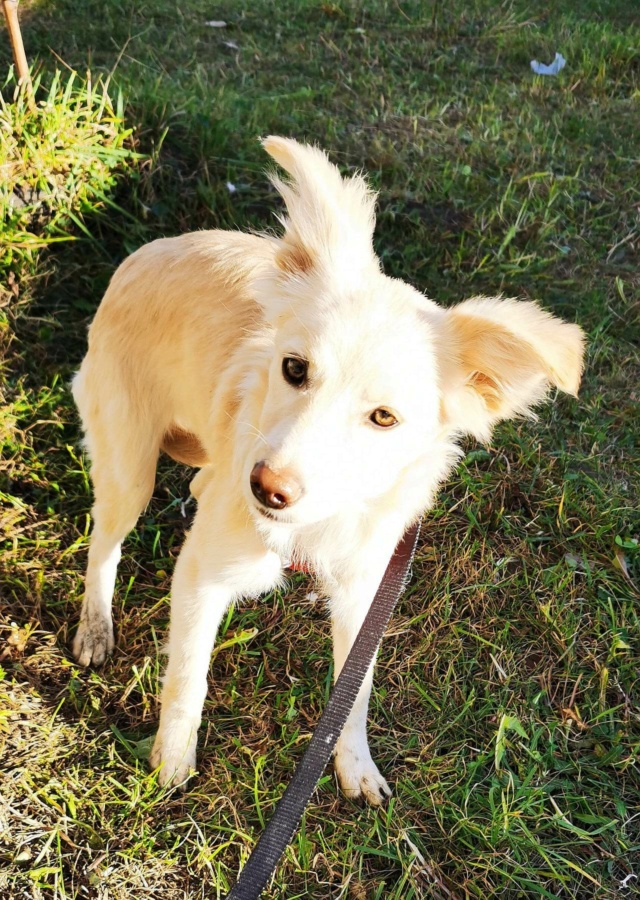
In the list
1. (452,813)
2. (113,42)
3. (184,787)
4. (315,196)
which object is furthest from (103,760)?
(113,42)

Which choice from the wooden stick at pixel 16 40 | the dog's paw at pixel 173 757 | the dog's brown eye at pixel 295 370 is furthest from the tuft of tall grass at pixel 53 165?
the dog's paw at pixel 173 757

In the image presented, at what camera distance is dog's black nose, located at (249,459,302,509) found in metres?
1.75

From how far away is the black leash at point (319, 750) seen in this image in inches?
73.1

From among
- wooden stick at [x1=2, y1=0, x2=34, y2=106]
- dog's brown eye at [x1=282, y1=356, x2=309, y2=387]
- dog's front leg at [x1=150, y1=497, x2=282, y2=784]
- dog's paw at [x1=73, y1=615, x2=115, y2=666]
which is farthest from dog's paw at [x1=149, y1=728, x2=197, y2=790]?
wooden stick at [x1=2, y1=0, x2=34, y2=106]

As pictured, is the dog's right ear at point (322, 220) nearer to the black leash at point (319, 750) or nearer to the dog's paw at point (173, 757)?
the black leash at point (319, 750)

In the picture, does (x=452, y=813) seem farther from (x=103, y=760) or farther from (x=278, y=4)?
(x=278, y=4)

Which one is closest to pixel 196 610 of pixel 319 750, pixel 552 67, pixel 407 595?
pixel 319 750

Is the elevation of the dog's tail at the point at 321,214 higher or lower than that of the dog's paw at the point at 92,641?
higher

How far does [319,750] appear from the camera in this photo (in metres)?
2.00

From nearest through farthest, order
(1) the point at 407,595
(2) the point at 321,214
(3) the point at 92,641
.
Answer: (2) the point at 321,214, (3) the point at 92,641, (1) the point at 407,595

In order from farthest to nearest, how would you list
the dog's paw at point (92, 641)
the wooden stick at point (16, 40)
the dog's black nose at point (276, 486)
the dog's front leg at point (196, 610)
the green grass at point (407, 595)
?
the wooden stick at point (16, 40)
the dog's paw at point (92, 641)
the green grass at point (407, 595)
the dog's front leg at point (196, 610)
the dog's black nose at point (276, 486)

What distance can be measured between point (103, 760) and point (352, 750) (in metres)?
0.87

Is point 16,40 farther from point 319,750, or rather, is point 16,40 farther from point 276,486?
point 319,750

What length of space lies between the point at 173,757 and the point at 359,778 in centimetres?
66
